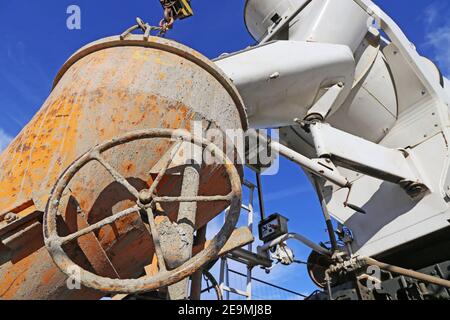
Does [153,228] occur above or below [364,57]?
below

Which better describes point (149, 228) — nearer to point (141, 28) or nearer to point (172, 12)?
point (141, 28)

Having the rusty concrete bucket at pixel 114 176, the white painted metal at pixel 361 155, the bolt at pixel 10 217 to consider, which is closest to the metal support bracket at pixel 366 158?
the white painted metal at pixel 361 155

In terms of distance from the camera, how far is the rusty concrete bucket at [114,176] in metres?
1.50

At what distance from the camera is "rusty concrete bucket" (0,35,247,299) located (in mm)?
1505

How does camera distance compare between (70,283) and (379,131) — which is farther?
(379,131)

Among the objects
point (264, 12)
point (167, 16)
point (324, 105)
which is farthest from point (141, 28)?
point (264, 12)

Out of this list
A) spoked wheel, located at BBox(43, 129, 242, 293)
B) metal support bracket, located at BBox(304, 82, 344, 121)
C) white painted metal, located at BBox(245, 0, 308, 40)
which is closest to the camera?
spoked wheel, located at BBox(43, 129, 242, 293)

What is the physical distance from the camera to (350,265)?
3.03 m

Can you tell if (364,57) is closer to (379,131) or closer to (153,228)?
(379,131)

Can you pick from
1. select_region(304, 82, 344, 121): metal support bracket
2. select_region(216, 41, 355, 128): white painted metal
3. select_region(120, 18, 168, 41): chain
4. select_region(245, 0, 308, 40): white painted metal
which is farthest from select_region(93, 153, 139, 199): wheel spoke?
select_region(245, 0, 308, 40): white painted metal

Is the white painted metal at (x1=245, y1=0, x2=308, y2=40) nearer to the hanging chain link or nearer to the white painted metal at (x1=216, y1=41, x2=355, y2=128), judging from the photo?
the white painted metal at (x1=216, y1=41, x2=355, y2=128)

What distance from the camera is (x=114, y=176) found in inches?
61.1
